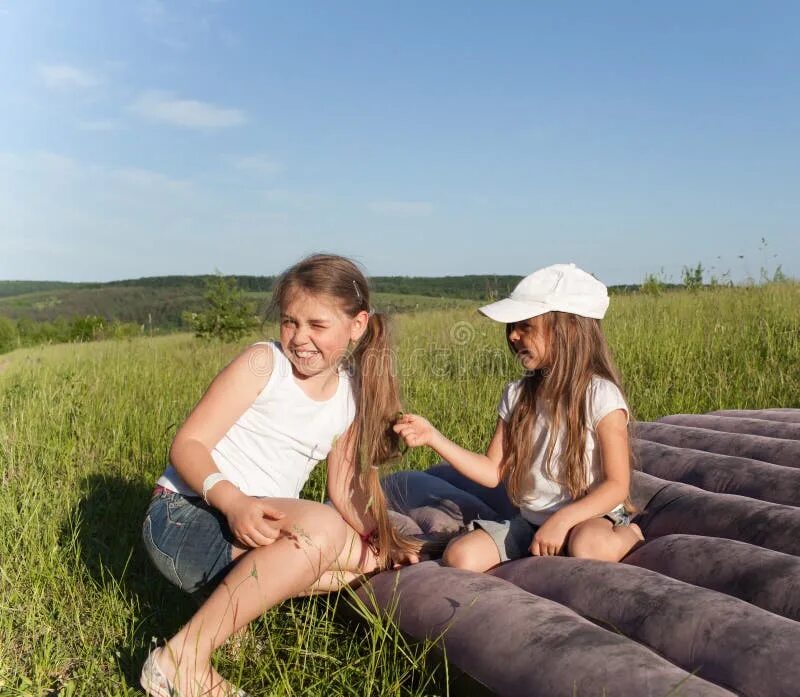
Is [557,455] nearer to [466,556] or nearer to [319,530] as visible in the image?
[466,556]

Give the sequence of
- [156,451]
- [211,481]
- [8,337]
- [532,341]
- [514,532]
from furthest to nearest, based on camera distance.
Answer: [8,337], [156,451], [532,341], [514,532], [211,481]

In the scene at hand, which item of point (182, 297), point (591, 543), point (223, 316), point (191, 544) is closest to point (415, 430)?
point (591, 543)

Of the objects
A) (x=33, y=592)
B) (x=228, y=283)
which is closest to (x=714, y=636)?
(x=33, y=592)

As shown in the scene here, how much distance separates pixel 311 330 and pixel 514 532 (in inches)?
41.2

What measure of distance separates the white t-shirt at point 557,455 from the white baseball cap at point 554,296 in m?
0.28

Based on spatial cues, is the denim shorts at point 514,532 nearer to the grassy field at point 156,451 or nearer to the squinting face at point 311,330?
the grassy field at point 156,451

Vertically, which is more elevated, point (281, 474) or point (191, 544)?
point (281, 474)

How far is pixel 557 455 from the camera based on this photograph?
9.82ft

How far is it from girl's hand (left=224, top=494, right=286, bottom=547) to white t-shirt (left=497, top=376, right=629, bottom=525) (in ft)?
3.39

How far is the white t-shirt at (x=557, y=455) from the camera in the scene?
9.55 ft

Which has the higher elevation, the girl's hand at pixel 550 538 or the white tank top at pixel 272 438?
the white tank top at pixel 272 438

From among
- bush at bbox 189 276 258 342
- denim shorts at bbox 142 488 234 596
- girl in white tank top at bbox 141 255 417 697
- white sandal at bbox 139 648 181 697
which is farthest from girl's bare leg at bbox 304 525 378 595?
bush at bbox 189 276 258 342

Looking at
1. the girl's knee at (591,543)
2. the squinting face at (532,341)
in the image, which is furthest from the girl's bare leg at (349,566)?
the squinting face at (532,341)

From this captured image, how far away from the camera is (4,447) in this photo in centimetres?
435
